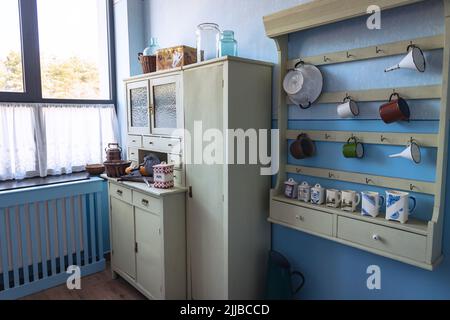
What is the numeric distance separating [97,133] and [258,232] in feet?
6.24

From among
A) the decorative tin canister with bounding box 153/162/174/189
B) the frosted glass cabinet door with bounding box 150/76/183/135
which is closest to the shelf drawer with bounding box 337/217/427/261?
the decorative tin canister with bounding box 153/162/174/189

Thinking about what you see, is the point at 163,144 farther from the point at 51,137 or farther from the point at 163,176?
the point at 51,137

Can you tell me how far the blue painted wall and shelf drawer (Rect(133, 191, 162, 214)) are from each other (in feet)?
2.55

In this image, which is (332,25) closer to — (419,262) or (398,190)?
(398,190)

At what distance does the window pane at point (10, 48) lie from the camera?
2510 millimetres

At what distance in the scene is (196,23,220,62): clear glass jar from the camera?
2314 mm

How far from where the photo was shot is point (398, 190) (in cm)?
154

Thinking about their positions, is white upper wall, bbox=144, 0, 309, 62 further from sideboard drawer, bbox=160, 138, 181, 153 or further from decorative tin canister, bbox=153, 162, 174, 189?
decorative tin canister, bbox=153, 162, 174, 189

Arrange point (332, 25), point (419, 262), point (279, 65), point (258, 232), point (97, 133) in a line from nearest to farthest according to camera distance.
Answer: point (419, 262)
point (332, 25)
point (279, 65)
point (258, 232)
point (97, 133)

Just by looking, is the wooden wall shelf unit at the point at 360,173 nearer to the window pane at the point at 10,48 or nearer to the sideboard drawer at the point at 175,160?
the sideboard drawer at the point at 175,160

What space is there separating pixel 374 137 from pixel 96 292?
7.43 ft

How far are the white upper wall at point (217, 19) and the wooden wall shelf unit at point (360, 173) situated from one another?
0.23 meters

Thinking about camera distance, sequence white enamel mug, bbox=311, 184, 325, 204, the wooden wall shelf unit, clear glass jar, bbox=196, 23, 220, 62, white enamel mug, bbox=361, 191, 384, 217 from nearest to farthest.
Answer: the wooden wall shelf unit < white enamel mug, bbox=361, 191, 384, 217 < white enamel mug, bbox=311, 184, 325, 204 < clear glass jar, bbox=196, 23, 220, 62
